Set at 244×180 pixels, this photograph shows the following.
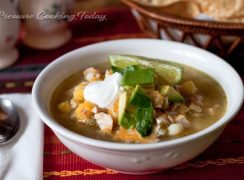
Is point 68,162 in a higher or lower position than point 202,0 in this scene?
lower

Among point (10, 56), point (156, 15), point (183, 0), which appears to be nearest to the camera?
point (156, 15)

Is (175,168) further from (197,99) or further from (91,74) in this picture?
(91,74)

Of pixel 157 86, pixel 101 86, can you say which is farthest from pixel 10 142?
pixel 157 86

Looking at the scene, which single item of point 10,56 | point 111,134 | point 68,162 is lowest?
point 10,56

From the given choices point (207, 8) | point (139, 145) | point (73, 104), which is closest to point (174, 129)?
point (139, 145)

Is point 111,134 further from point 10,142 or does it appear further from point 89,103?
point 10,142

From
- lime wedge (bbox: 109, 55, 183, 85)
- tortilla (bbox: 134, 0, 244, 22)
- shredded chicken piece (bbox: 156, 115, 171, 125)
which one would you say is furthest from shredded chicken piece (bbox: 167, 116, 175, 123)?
tortilla (bbox: 134, 0, 244, 22)

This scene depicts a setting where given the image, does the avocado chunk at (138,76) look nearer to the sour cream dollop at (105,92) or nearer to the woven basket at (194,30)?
the sour cream dollop at (105,92)
